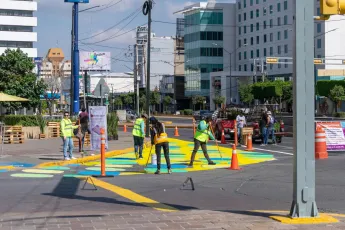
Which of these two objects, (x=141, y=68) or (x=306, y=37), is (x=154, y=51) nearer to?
(x=141, y=68)

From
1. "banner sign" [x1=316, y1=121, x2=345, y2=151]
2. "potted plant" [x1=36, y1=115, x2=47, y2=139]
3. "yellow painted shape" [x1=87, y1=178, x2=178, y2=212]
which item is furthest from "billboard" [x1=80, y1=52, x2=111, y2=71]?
"yellow painted shape" [x1=87, y1=178, x2=178, y2=212]

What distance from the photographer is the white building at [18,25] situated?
8581 cm

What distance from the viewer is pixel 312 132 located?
366 inches

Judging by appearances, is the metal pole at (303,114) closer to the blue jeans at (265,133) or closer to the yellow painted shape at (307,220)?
the yellow painted shape at (307,220)

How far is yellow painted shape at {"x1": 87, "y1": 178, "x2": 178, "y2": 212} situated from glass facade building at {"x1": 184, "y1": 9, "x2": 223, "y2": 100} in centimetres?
9189

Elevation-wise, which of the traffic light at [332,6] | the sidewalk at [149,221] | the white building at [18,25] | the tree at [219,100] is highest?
the white building at [18,25]

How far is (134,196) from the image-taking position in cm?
1251

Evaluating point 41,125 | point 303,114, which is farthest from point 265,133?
point 303,114

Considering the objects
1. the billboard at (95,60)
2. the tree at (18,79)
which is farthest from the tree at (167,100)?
the tree at (18,79)

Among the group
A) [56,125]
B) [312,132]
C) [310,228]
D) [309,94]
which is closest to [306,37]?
[309,94]

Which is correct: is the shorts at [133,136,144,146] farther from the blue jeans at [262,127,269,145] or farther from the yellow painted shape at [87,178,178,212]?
the blue jeans at [262,127,269,145]

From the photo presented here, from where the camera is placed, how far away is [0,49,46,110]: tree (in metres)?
48.4

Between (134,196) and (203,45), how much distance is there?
9598 centimetres

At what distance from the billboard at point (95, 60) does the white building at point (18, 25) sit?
1245cm
